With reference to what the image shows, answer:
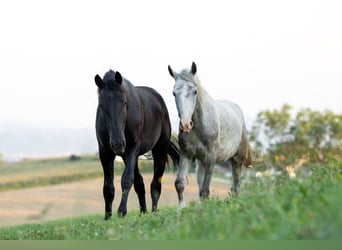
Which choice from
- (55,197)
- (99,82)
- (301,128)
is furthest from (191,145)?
(301,128)

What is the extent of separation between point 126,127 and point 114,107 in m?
0.65

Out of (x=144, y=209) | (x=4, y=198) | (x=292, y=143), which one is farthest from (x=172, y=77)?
(x=292, y=143)

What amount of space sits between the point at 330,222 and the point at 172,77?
7771mm

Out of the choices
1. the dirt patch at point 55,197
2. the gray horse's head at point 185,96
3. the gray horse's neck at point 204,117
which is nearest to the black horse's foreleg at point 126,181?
the gray horse's head at point 185,96

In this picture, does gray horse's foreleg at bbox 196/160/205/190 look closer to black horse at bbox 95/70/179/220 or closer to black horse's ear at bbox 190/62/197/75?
black horse at bbox 95/70/179/220

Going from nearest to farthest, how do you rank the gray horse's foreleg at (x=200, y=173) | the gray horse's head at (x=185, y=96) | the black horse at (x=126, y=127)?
the gray horse's head at (x=185, y=96) → the black horse at (x=126, y=127) → the gray horse's foreleg at (x=200, y=173)

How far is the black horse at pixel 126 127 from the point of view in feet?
40.2

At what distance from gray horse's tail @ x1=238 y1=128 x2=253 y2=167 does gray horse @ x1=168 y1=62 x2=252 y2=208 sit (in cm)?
75

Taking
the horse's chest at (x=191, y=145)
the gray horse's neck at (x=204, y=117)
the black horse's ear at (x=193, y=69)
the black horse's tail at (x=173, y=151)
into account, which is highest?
the black horse's ear at (x=193, y=69)

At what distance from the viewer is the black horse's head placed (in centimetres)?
1217

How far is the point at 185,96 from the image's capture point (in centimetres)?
1224

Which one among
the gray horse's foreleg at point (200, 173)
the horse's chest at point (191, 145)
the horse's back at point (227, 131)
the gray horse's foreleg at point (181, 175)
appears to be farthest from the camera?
the gray horse's foreleg at point (200, 173)

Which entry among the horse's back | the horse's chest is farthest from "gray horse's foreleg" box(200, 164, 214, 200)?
the horse's back

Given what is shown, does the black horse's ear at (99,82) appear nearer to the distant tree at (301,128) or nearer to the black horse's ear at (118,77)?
the black horse's ear at (118,77)
